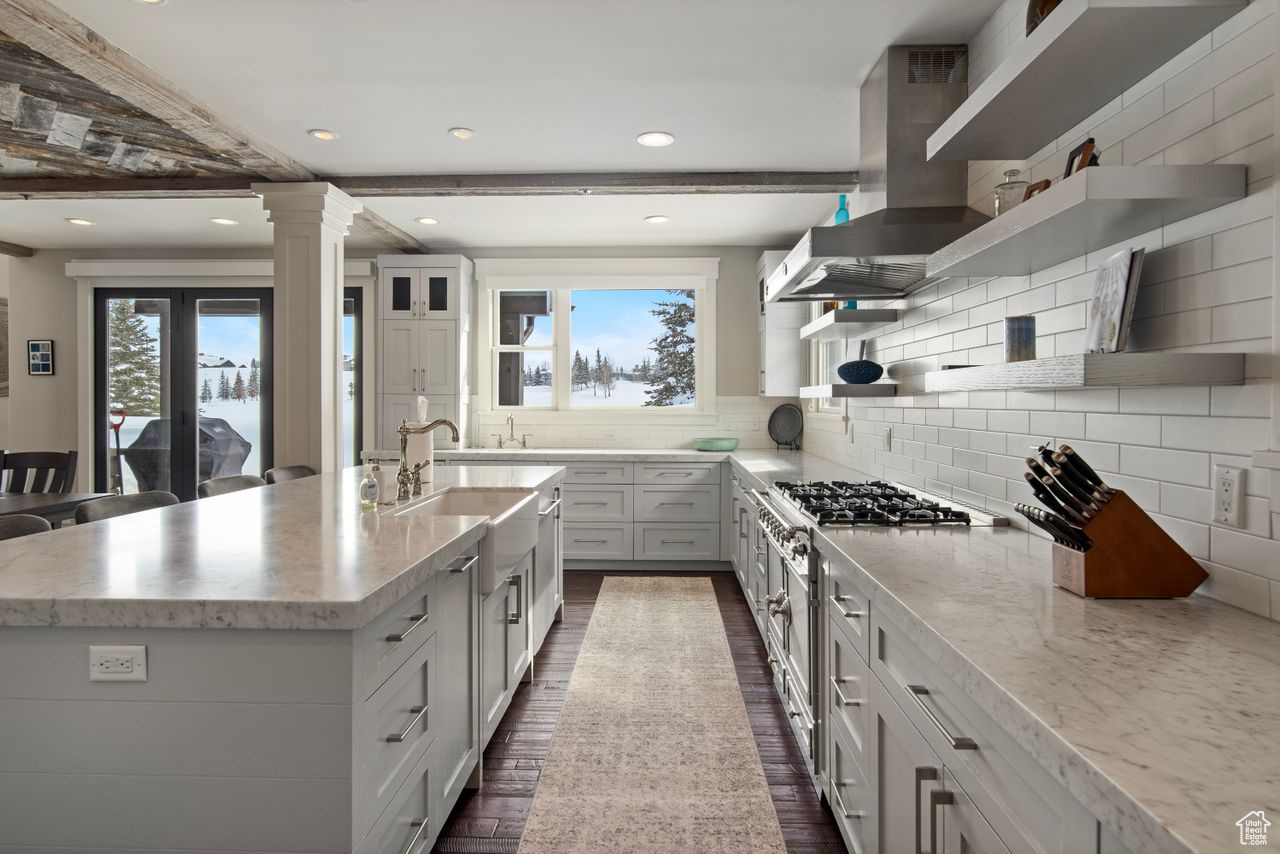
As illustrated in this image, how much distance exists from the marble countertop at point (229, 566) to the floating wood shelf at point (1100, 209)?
5.06 feet

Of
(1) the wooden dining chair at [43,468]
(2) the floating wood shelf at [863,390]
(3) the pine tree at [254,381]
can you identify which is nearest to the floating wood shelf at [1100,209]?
(2) the floating wood shelf at [863,390]

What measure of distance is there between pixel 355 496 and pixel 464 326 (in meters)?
3.23

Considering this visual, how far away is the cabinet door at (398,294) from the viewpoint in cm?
572

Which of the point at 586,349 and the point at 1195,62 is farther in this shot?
the point at 586,349

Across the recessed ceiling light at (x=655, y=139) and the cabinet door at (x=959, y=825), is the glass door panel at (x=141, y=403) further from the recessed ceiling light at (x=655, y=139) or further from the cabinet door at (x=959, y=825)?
the cabinet door at (x=959, y=825)

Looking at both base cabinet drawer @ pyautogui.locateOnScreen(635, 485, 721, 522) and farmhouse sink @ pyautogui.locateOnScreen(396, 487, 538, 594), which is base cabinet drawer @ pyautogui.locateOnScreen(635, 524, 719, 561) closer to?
base cabinet drawer @ pyautogui.locateOnScreen(635, 485, 721, 522)

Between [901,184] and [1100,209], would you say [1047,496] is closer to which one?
[1100,209]

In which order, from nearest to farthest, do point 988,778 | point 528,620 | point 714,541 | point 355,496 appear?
point 988,778 < point 355,496 < point 528,620 < point 714,541

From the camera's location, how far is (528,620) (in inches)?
122

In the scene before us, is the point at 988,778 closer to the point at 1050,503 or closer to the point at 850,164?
the point at 1050,503

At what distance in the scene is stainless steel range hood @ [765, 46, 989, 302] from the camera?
2.38 metres

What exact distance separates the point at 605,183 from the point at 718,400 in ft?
7.75

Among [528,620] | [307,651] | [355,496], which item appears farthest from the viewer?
[528,620]

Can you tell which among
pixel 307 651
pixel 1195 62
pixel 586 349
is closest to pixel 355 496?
pixel 307 651
